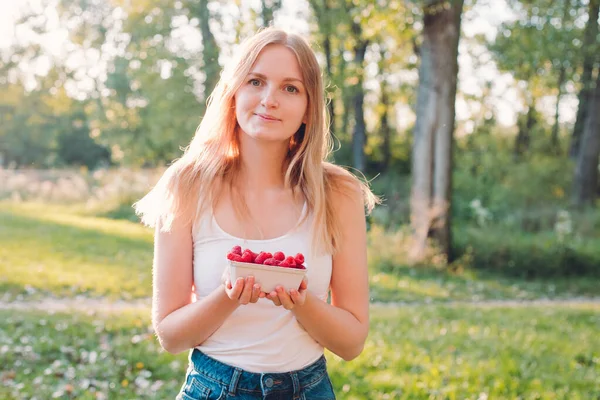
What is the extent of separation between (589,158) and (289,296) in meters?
19.3

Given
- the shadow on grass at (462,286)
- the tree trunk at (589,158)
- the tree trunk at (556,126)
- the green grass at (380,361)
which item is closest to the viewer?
the green grass at (380,361)

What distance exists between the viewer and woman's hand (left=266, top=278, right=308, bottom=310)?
188cm

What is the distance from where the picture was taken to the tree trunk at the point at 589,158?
61.8 ft

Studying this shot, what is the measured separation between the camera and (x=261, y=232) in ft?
7.27

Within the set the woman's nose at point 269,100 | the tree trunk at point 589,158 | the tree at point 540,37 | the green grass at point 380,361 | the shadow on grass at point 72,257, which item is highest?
the tree at point 540,37

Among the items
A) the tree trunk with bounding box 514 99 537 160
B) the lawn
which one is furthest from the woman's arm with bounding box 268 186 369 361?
the tree trunk with bounding box 514 99 537 160

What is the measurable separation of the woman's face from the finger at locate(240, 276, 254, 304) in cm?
62

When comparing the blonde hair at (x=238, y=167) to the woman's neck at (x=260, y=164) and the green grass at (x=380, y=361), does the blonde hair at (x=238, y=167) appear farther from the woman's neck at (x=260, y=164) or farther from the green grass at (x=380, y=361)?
the green grass at (x=380, y=361)

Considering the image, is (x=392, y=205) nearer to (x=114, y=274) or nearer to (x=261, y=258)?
(x=114, y=274)

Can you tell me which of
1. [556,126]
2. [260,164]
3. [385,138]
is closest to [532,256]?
[260,164]

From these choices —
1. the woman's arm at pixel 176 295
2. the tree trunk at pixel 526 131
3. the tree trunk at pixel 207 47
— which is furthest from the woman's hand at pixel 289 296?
the tree trunk at pixel 526 131

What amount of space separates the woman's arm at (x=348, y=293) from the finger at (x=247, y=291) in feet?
0.89

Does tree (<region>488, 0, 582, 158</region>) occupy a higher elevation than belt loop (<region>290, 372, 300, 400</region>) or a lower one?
higher

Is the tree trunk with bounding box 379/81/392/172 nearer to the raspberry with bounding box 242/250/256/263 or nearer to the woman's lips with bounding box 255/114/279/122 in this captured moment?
the woman's lips with bounding box 255/114/279/122
